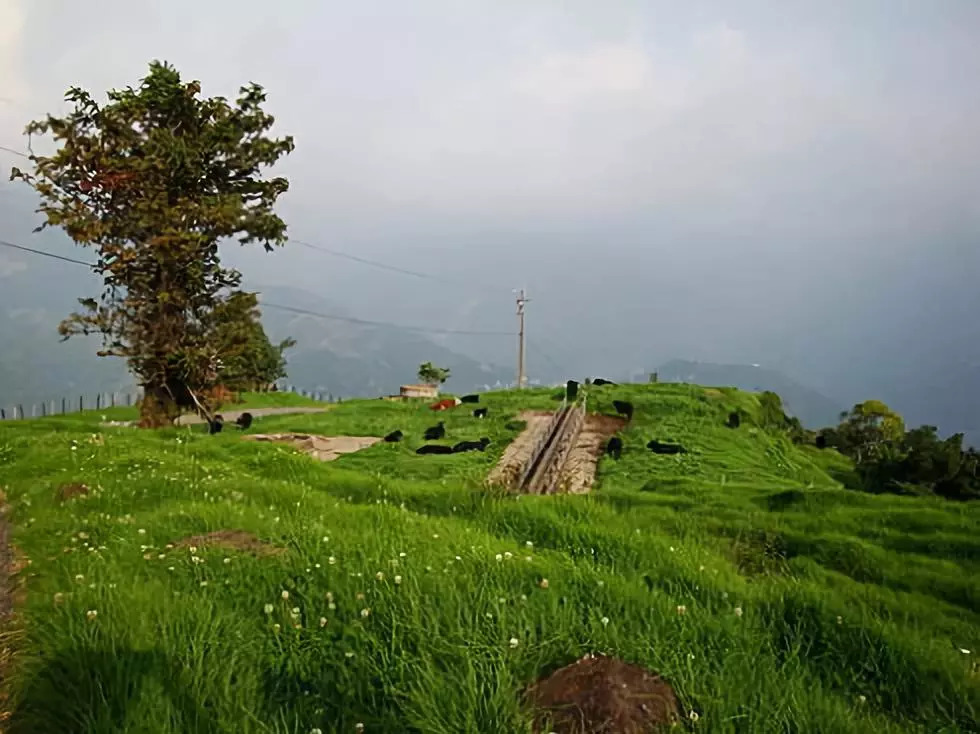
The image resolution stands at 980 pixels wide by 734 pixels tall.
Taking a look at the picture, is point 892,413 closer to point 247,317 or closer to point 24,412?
point 247,317

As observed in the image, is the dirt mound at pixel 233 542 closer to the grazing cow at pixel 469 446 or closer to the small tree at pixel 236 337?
the grazing cow at pixel 469 446

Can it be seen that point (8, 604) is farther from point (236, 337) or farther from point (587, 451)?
point (236, 337)

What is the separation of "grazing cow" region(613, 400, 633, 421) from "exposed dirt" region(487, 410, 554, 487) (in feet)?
11.9

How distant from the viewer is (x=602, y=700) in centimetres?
413

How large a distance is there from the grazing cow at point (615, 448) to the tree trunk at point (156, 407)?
2033 centimetres

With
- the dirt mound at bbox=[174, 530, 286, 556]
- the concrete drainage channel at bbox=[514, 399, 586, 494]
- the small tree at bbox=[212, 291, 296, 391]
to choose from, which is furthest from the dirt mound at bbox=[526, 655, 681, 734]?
the small tree at bbox=[212, 291, 296, 391]

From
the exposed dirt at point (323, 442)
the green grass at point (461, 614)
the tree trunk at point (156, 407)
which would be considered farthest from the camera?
the tree trunk at point (156, 407)

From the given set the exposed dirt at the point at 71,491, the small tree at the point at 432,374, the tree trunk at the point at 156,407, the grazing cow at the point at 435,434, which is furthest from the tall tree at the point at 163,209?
the small tree at the point at 432,374

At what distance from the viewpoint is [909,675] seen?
509 cm

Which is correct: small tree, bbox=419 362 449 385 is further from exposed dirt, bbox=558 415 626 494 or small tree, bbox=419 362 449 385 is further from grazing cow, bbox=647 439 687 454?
grazing cow, bbox=647 439 687 454

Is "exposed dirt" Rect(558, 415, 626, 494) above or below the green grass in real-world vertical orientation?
below

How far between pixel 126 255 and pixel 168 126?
6.47m

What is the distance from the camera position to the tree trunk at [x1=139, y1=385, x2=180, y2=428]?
32.2m

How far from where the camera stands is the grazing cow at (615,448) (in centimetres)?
2823
